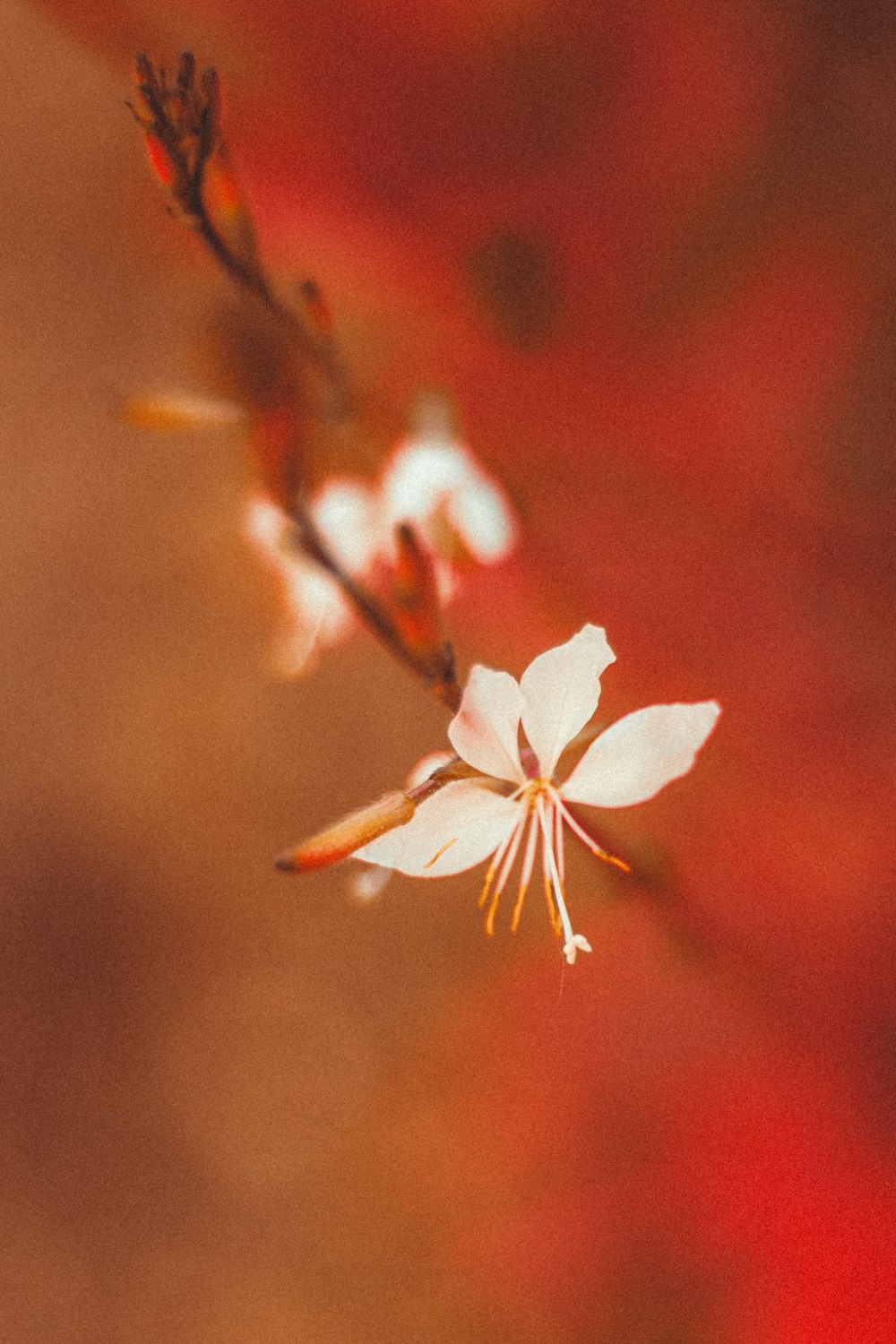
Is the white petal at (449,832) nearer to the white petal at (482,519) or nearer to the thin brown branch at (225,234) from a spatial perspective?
the thin brown branch at (225,234)

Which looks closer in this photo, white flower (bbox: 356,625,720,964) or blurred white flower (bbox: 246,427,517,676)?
white flower (bbox: 356,625,720,964)

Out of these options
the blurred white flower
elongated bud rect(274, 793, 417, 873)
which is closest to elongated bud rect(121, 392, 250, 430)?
the blurred white flower

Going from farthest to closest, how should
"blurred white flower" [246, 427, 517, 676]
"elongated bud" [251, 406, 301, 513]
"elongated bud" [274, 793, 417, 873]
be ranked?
"blurred white flower" [246, 427, 517, 676]
"elongated bud" [251, 406, 301, 513]
"elongated bud" [274, 793, 417, 873]

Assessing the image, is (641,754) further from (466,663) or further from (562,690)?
(466,663)

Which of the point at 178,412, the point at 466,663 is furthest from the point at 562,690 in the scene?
the point at 466,663

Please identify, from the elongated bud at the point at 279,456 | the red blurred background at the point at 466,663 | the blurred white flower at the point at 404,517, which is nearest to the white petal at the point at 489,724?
the elongated bud at the point at 279,456

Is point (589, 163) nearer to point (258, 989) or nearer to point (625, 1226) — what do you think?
point (258, 989)

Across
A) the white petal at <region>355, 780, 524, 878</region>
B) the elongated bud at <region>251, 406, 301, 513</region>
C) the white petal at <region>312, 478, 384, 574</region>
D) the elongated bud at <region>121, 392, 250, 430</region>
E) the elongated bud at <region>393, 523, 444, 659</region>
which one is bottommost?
the white petal at <region>355, 780, 524, 878</region>

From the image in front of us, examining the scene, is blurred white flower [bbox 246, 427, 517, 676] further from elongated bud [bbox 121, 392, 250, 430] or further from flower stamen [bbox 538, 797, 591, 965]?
flower stamen [bbox 538, 797, 591, 965]
